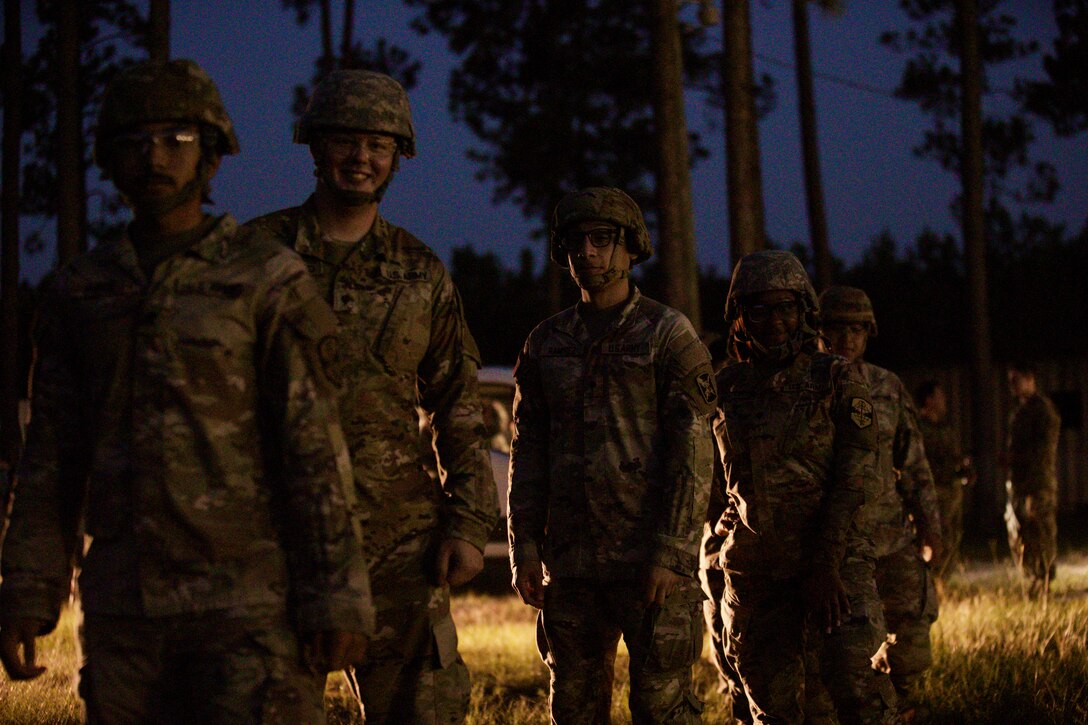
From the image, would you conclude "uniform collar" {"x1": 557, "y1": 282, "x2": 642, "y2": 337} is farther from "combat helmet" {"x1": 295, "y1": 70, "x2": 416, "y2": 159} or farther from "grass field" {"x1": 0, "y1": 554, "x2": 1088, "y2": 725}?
"grass field" {"x1": 0, "y1": 554, "x2": 1088, "y2": 725}

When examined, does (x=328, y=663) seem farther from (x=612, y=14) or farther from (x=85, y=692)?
(x=612, y=14)

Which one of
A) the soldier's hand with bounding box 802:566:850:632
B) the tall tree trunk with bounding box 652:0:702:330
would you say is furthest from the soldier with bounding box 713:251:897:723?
the tall tree trunk with bounding box 652:0:702:330

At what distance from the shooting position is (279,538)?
324 cm

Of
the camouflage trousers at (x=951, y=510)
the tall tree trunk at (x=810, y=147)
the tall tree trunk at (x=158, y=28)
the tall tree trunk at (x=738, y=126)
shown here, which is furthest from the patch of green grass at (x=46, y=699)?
the tall tree trunk at (x=810, y=147)

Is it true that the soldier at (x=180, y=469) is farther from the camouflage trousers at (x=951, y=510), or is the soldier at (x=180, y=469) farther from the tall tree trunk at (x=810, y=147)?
the tall tree trunk at (x=810, y=147)

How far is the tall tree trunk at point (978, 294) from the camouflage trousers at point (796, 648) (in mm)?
17427

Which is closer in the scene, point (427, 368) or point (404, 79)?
point (427, 368)

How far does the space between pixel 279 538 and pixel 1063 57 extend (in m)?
26.5

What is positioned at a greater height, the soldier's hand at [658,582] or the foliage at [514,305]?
the foliage at [514,305]

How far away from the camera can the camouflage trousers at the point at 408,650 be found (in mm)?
3986

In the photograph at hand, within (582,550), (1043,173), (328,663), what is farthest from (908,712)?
(1043,173)

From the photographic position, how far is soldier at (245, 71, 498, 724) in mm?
3994

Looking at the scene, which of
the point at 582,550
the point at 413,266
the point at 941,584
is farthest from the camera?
the point at 941,584

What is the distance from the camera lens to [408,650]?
4020 mm
